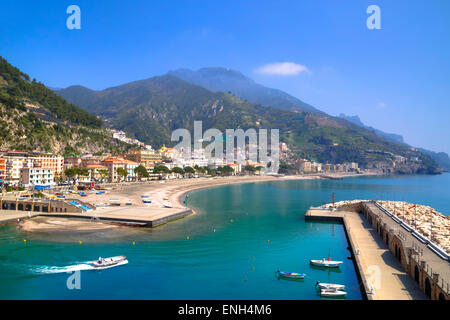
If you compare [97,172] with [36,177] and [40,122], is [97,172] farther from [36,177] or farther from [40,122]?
[40,122]

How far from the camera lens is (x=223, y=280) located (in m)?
23.8

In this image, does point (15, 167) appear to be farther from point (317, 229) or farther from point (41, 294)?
point (317, 229)

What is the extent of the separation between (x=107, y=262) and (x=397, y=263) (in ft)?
74.1

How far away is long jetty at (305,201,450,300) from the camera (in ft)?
62.5

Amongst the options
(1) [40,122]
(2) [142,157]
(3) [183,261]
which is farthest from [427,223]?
(1) [40,122]

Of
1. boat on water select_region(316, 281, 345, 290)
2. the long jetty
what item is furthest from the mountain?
boat on water select_region(316, 281, 345, 290)

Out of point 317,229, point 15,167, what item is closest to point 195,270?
point 317,229

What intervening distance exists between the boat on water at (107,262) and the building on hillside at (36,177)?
160ft

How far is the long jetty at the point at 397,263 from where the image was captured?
19053mm

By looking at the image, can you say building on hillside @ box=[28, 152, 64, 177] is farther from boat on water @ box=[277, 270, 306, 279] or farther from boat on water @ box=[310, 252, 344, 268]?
boat on water @ box=[310, 252, 344, 268]

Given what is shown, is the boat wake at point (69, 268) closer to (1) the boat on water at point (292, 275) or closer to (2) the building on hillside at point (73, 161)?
(1) the boat on water at point (292, 275)

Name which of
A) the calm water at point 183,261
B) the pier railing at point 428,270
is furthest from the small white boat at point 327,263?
the pier railing at point 428,270

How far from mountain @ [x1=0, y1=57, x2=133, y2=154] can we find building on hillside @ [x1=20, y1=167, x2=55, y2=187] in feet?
55.9
